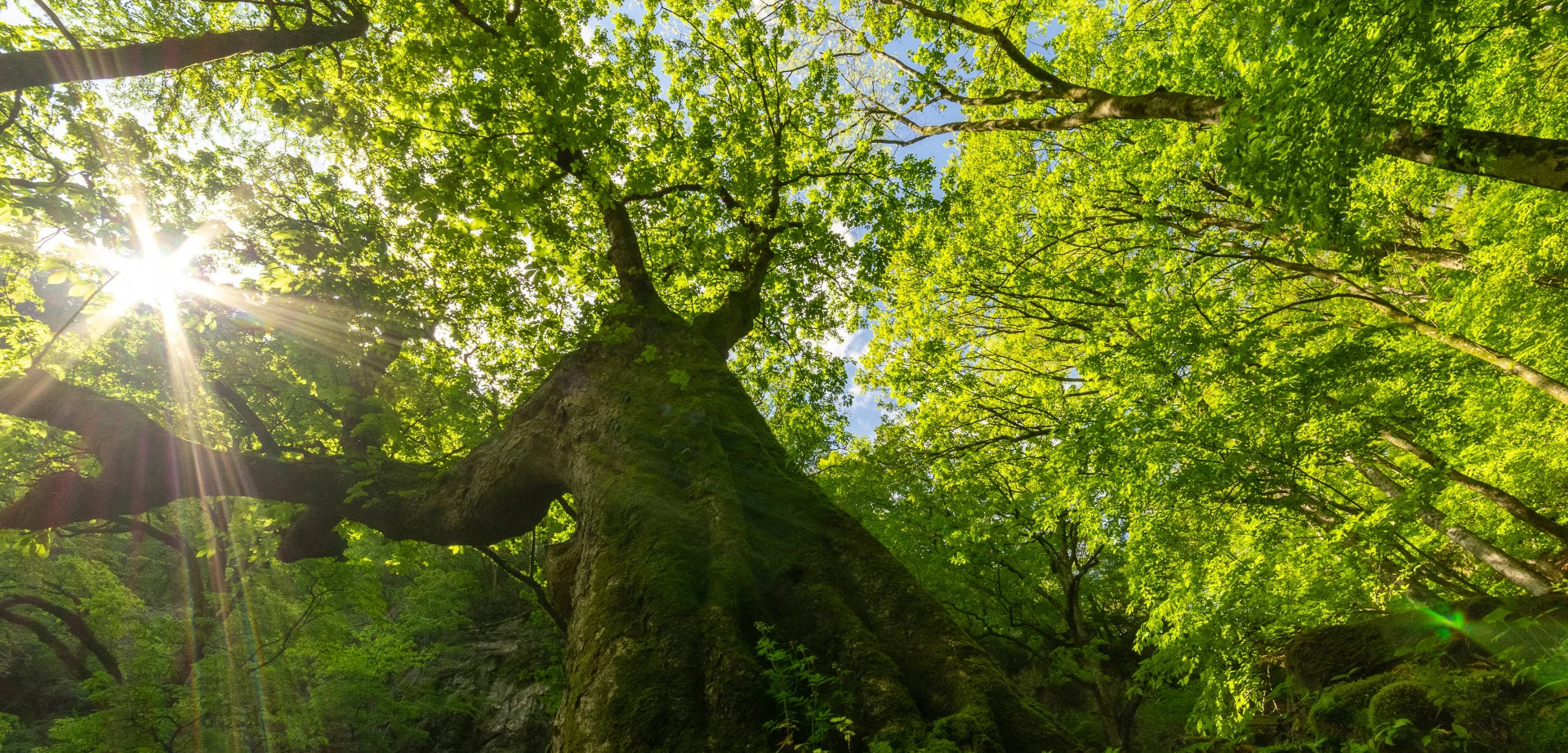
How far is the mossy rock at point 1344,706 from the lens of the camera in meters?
6.27

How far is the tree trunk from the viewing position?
2871 mm

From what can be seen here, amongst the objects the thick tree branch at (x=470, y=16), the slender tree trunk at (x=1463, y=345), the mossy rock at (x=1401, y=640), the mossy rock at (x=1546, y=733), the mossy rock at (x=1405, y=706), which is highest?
the thick tree branch at (x=470, y=16)

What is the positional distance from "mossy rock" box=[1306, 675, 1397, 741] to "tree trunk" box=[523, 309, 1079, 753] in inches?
243

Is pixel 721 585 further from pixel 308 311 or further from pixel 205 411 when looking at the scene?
pixel 205 411

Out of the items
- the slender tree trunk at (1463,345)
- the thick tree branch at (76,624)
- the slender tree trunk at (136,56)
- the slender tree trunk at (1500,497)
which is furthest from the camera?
the thick tree branch at (76,624)

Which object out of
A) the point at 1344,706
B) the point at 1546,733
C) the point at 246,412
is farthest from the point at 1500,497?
the point at 246,412

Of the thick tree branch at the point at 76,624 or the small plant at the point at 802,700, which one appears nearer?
the small plant at the point at 802,700

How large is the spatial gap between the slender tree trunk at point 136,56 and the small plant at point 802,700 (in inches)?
237

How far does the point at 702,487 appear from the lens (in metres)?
4.70

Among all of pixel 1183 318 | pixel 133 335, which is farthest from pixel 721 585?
pixel 133 335

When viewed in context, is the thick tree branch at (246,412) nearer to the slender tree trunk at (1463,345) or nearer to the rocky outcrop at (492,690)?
the rocky outcrop at (492,690)

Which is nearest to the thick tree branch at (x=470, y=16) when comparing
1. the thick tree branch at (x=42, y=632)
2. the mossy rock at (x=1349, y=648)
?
the mossy rock at (x=1349, y=648)

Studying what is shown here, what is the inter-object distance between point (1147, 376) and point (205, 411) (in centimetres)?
1415

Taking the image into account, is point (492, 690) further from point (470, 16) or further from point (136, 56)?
point (470, 16)
